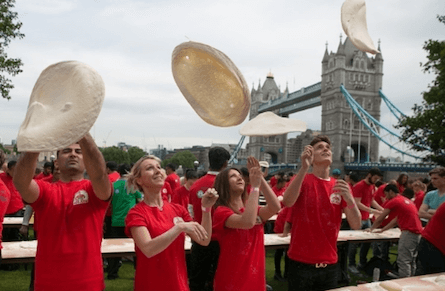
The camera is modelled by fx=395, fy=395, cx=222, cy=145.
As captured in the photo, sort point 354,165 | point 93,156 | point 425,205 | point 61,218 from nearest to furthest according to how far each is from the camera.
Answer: point 93,156 → point 61,218 → point 425,205 → point 354,165

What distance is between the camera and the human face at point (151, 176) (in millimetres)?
2891

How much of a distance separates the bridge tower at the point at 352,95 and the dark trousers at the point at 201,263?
67.1 meters

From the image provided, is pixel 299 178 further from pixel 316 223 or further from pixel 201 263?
pixel 201 263

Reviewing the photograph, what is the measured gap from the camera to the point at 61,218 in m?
2.70

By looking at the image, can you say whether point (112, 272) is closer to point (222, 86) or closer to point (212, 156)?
point (212, 156)

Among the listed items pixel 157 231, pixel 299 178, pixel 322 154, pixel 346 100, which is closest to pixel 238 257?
pixel 157 231

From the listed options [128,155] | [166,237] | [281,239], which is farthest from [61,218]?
[128,155]

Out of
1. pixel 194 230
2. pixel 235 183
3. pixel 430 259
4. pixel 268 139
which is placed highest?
pixel 268 139

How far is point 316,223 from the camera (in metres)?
3.60

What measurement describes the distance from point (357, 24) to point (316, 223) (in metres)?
1.75

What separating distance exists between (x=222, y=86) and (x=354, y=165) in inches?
2276

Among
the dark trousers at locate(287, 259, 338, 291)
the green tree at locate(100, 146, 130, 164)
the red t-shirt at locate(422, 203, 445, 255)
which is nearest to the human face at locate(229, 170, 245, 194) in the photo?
the dark trousers at locate(287, 259, 338, 291)

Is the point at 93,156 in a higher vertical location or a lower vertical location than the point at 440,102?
lower

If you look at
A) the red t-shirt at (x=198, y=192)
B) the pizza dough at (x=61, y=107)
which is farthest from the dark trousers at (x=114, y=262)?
the pizza dough at (x=61, y=107)
